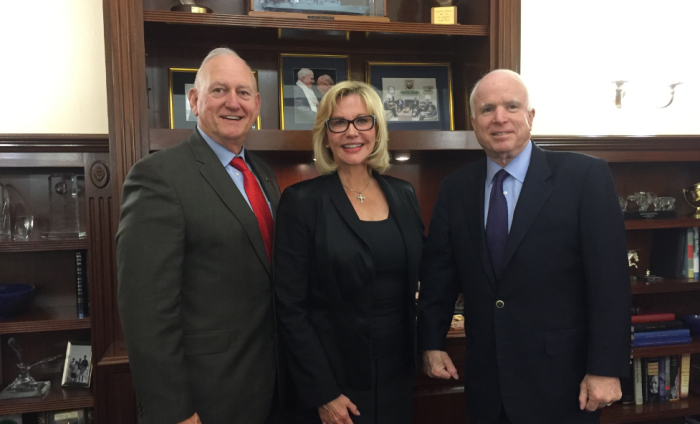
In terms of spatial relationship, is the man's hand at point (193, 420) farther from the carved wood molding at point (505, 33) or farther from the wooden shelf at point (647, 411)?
the wooden shelf at point (647, 411)

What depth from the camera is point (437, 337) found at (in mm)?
1631

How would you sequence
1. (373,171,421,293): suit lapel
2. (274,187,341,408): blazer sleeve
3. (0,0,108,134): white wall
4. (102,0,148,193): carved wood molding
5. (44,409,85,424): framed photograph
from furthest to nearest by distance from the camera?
(0,0,108,134): white wall, (44,409,85,424): framed photograph, (102,0,148,193): carved wood molding, (373,171,421,293): suit lapel, (274,187,341,408): blazer sleeve

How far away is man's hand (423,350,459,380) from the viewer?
1.59 meters

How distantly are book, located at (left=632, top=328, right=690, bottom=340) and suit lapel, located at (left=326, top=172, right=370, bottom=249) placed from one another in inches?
74.5

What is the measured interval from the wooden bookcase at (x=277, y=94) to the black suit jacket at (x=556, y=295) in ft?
2.29

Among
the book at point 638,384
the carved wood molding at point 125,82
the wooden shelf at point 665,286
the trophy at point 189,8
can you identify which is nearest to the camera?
the carved wood molding at point 125,82

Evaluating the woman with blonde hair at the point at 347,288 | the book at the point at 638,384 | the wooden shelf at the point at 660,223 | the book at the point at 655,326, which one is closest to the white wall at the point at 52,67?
the woman with blonde hair at the point at 347,288

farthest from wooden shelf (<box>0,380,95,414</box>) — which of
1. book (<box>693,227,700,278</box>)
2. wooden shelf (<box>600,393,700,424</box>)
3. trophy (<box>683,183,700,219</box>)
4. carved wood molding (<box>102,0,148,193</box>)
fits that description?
trophy (<box>683,183,700,219</box>)

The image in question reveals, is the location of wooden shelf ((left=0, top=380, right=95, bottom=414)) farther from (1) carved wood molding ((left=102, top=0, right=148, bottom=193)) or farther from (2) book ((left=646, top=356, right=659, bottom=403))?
(2) book ((left=646, top=356, right=659, bottom=403))

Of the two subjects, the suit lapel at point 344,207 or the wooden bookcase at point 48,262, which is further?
the wooden bookcase at point 48,262

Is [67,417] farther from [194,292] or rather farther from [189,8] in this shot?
[189,8]

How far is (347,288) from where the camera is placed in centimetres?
149

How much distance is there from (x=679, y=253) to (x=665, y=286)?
0.87 feet

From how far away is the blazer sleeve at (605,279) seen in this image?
52.9 inches
